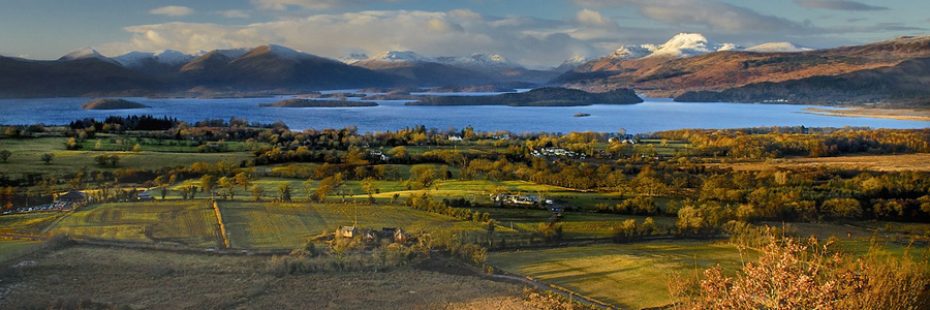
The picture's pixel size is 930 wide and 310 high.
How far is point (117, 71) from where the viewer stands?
16150cm

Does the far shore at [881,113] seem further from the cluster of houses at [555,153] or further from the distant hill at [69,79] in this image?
the distant hill at [69,79]

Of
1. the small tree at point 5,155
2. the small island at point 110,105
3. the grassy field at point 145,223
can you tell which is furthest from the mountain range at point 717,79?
the small tree at point 5,155

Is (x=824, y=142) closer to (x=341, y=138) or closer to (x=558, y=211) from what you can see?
(x=558, y=211)

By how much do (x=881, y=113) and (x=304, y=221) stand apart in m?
67.9

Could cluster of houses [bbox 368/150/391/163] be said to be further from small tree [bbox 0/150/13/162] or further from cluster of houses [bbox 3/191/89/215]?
small tree [bbox 0/150/13/162]

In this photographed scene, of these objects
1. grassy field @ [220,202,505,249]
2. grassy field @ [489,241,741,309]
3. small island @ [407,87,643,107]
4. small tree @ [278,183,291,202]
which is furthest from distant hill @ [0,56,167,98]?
grassy field @ [489,241,741,309]

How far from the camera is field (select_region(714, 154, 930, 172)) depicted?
119ft

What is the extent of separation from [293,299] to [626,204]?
15.2 m

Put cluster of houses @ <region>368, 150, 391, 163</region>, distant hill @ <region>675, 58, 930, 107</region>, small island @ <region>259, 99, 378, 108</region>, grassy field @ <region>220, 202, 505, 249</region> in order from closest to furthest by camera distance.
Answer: grassy field @ <region>220, 202, 505, 249</region> → cluster of houses @ <region>368, 150, 391, 163</region> → distant hill @ <region>675, 58, 930, 107</region> → small island @ <region>259, 99, 378, 108</region>

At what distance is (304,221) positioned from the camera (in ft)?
78.9

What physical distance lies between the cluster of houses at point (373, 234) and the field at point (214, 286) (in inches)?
95.3

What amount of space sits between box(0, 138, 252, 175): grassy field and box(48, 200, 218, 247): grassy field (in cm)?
912

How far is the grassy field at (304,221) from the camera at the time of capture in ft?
72.1

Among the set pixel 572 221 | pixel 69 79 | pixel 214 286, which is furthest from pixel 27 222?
pixel 69 79
